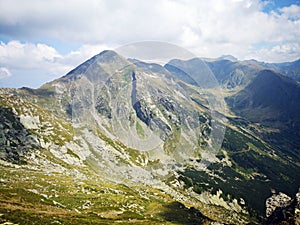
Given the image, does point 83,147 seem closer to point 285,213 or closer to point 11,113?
point 11,113

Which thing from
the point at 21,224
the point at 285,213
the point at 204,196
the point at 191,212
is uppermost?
the point at 21,224

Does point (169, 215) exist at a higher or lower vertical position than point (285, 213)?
lower

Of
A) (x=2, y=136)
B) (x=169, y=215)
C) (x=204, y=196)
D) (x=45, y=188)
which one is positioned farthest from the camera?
(x=204, y=196)

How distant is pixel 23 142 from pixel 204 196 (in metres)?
122

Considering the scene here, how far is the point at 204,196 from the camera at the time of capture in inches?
6831

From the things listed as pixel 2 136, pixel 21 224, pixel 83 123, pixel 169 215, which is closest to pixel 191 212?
pixel 169 215

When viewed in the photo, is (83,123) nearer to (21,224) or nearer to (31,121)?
(31,121)

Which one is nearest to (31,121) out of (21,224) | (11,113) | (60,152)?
(11,113)

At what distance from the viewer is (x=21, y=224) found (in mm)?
27141

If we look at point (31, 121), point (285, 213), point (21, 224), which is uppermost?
point (31, 121)

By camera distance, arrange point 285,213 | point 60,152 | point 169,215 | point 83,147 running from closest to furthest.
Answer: point 285,213
point 169,215
point 60,152
point 83,147

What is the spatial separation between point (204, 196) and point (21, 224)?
161863 mm

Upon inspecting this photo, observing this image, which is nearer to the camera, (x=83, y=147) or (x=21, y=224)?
(x=21, y=224)

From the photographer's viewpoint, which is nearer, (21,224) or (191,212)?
(21,224)
